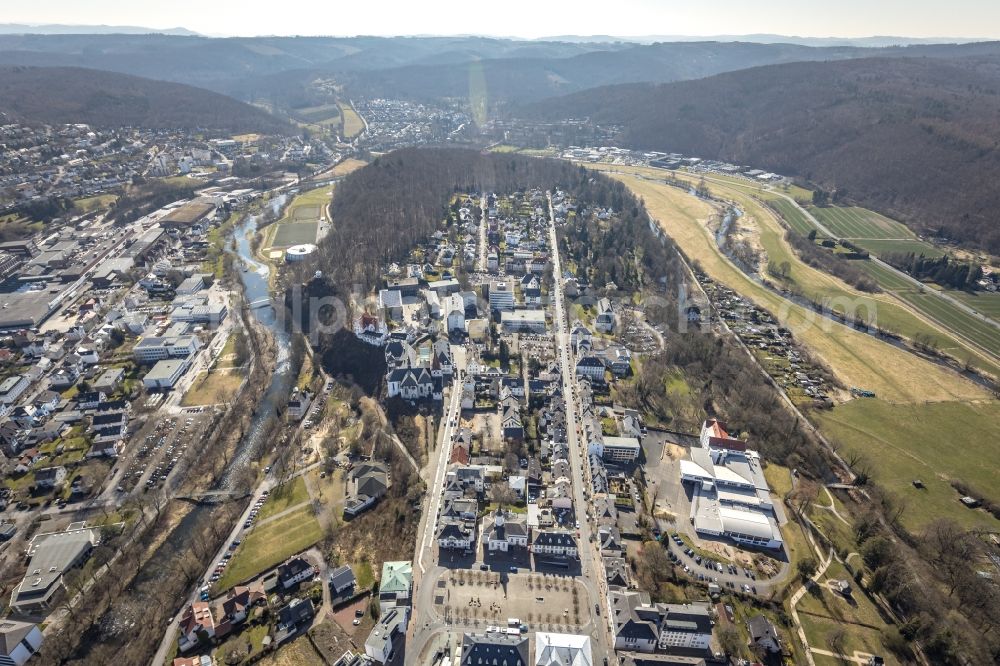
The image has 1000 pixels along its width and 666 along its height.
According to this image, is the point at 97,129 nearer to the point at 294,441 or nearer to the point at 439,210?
the point at 439,210

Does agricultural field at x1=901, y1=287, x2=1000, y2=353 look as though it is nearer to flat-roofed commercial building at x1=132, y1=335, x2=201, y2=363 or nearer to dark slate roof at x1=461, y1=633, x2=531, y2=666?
dark slate roof at x1=461, y1=633, x2=531, y2=666

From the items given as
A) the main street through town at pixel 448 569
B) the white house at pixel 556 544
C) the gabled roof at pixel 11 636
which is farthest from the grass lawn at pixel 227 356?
the white house at pixel 556 544

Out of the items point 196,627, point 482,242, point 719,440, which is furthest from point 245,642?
point 482,242

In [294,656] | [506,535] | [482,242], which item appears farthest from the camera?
[482,242]

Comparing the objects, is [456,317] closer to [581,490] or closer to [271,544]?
[581,490]

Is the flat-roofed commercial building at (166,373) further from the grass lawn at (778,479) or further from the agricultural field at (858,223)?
the agricultural field at (858,223)
